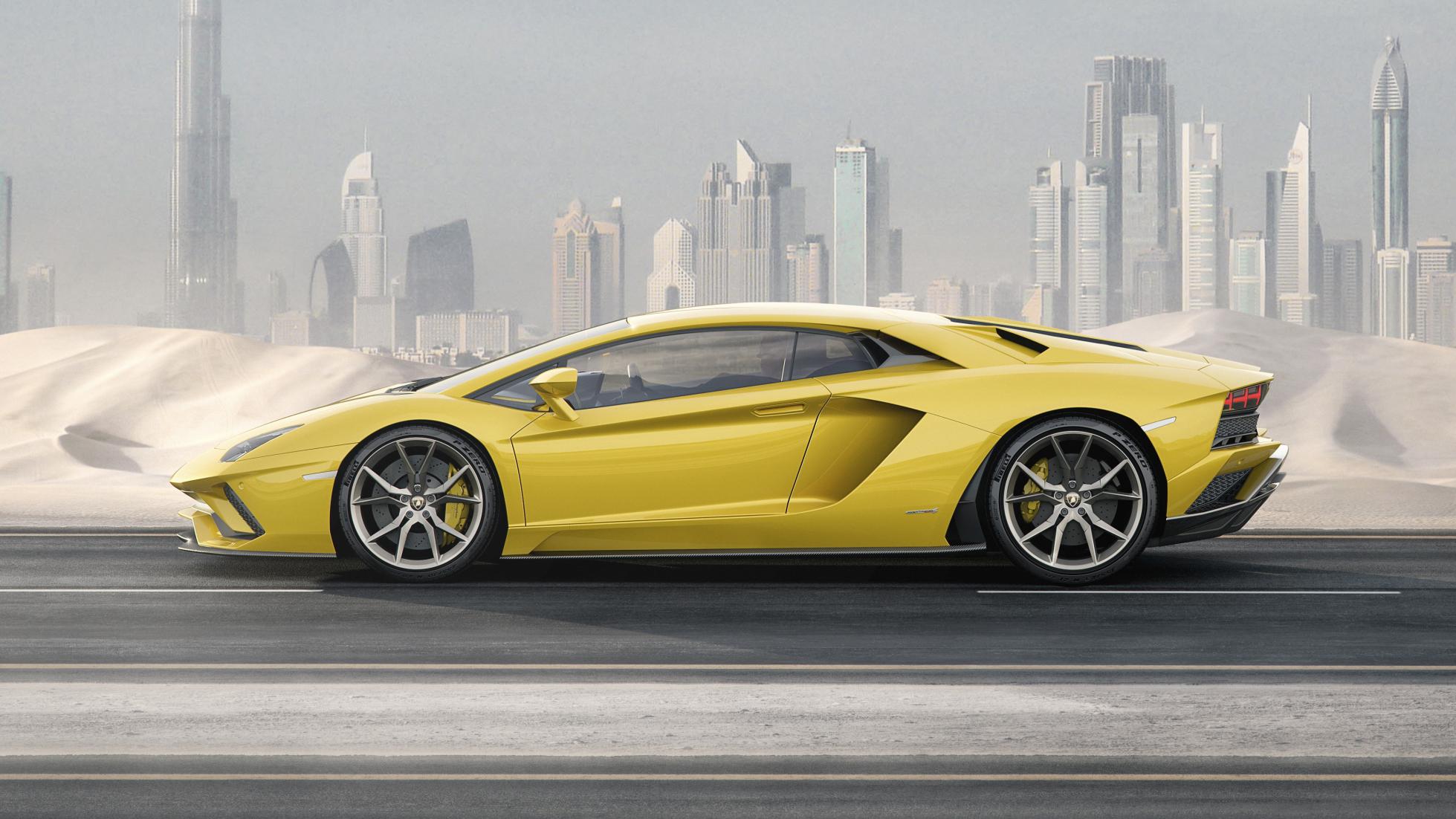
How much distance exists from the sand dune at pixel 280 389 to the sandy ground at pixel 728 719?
57.4ft

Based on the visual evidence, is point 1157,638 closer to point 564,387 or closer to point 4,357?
point 564,387

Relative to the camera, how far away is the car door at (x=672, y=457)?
6531 mm

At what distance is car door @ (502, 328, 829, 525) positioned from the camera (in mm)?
6531

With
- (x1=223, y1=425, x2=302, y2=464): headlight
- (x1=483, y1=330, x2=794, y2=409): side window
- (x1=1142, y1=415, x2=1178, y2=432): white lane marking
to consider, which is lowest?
(x1=223, y1=425, x2=302, y2=464): headlight

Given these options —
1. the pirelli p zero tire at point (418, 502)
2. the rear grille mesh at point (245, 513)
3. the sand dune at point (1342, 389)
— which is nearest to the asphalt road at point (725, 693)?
the pirelli p zero tire at point (418, 502)

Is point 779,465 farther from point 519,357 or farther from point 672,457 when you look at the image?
point 519,357

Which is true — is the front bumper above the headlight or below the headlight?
below

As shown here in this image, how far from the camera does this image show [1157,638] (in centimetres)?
555

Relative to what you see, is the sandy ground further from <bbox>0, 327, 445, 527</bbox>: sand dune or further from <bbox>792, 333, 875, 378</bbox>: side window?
<bbox>0, 327, 445, 527</bbox>: sand dune

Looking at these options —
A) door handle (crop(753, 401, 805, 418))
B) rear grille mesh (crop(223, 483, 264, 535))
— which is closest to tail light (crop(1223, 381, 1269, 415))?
door handle (crop(753, 401, 805, 418))

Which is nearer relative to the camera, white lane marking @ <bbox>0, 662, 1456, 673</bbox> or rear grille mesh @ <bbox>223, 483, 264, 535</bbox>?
white lane marking @ <bbox>0, 662, 1456, 673</bbox>

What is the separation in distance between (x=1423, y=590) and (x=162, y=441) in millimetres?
25164

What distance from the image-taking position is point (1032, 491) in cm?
668

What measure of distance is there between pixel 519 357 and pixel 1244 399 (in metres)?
3.33
